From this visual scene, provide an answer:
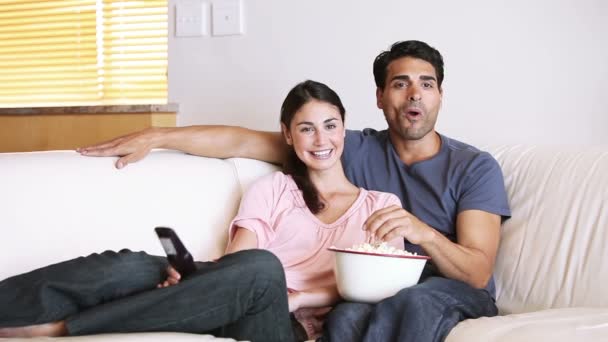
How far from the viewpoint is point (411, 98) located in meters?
1.98

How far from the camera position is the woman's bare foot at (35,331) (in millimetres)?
1467

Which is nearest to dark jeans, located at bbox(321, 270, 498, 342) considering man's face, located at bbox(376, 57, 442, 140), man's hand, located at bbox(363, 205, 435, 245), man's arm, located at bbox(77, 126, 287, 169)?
man's hand, located at bbox(363, 205, 435, 245)

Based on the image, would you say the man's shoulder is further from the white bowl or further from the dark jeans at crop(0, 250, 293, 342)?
the dark jeans at crop(0, 250, 293, 342)

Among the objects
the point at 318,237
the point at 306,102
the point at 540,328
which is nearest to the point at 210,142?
the point at 306,102

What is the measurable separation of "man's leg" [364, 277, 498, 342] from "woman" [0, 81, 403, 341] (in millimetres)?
191

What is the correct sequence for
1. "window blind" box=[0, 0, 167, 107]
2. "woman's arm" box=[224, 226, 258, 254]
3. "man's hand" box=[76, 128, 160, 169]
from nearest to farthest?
"woman's arm" box=[224, 226, 258, 254], "man's hand" box=[76, 128, 160, 169], "window blind" box=[0, 0, 167, 107]

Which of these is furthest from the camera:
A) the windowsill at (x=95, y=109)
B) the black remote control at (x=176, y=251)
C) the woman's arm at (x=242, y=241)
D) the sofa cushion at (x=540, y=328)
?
the windowsill at (x=95, y=109)

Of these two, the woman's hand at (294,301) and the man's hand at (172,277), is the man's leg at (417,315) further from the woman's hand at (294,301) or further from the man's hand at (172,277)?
the man's hand at (172,277)

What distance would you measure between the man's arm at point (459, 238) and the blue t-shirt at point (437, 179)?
4 centimetres

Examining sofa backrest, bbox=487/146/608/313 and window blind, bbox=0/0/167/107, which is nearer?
sofa backrest, bbox=487/146/608/313

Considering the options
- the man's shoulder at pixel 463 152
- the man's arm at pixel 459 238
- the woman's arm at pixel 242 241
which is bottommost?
the woman's arm at pixel 242 241

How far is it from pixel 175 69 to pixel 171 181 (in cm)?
85

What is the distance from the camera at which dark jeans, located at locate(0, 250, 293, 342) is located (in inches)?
57.8

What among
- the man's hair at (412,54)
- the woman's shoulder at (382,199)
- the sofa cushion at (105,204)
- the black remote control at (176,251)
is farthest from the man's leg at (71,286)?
the man's hair at (412,54)
